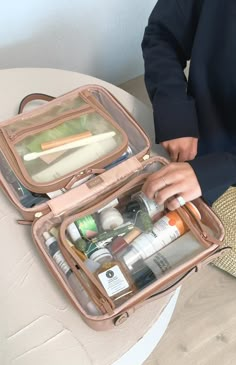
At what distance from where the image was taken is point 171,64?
0.73m

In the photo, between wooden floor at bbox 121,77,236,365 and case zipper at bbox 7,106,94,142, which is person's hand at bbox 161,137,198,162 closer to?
case zipper at bbox 7,106,94,142

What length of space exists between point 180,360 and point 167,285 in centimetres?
43

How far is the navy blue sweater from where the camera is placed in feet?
1.99

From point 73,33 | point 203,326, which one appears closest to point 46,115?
point 73,33

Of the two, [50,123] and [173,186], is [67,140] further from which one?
[173,186]

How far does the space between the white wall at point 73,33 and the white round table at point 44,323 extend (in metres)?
0.48

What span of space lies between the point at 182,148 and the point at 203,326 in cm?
45

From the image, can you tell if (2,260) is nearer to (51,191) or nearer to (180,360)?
(51,191)

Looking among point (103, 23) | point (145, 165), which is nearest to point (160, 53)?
point (145, 165)

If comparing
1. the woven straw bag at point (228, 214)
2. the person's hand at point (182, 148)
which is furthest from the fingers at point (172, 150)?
the woven straw bag at point (228, 214)

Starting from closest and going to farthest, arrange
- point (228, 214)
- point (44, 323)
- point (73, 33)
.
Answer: point (44, 323)
point (228, 214)
point (73, 33)

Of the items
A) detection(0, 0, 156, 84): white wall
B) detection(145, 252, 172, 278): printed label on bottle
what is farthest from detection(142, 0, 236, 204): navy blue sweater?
detection(0, 0, 156, 84): white wall

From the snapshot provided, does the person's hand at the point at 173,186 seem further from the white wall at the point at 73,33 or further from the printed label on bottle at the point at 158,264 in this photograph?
the white wall at the point at 73,33

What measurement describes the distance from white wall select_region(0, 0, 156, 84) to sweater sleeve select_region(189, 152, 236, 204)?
21.5 inches
